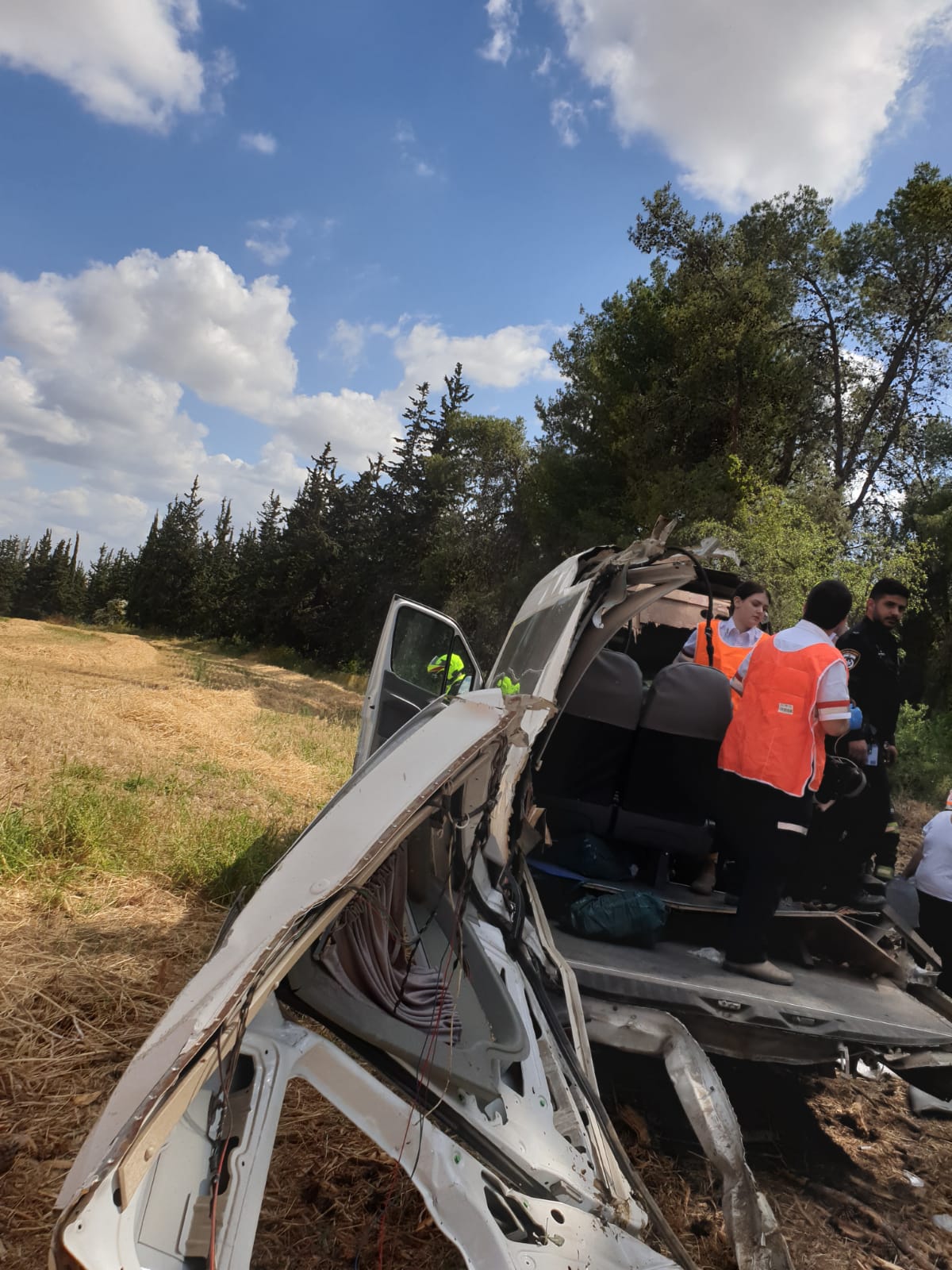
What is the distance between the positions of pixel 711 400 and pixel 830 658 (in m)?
16.6

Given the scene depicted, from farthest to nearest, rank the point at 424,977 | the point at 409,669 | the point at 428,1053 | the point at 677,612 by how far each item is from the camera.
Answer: the point at 677,612
the point at 409,669
the point at 424,977
the point at 428,1053

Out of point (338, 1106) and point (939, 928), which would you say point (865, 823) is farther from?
point (338, 1106)

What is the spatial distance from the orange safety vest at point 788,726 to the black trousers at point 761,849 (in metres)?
0.07

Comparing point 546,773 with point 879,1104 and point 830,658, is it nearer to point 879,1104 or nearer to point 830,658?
point 830,658

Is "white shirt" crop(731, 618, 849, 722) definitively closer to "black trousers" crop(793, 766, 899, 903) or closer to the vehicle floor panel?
the vehicle floor panel

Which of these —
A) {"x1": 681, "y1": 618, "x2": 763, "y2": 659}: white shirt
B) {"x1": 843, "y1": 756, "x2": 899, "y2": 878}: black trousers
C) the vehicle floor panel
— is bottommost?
the vehicle floor panel

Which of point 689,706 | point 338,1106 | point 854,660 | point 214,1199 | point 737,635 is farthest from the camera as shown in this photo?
point 737,635

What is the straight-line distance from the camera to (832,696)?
3.58 m

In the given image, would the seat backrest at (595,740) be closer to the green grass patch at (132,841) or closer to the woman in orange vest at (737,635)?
the woman in orange vest at (737,635)

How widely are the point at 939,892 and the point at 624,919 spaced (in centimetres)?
223

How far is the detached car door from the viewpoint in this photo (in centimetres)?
505

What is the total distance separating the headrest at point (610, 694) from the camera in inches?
159

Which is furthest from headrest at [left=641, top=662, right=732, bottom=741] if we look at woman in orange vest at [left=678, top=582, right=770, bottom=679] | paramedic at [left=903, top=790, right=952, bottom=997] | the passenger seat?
paramedic at [left=903, top=790, right=952, bottom=997]

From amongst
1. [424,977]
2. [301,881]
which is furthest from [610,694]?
[301,881]
